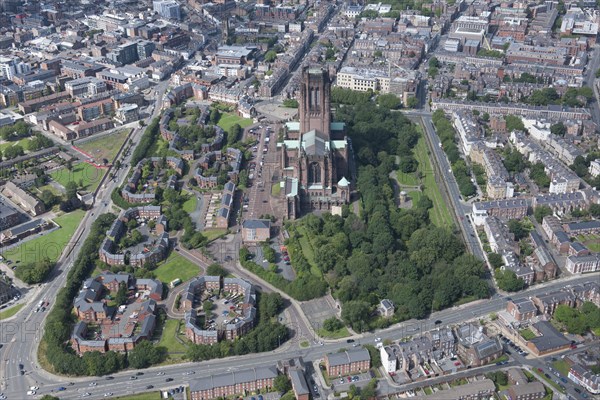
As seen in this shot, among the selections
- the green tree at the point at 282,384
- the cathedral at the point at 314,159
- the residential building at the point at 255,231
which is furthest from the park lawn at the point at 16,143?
the green tree at the point at 282,384

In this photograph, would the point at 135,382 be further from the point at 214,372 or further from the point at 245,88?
the point at 245,88

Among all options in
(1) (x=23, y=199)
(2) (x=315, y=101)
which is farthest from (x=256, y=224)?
(1) (x=23, y=199)

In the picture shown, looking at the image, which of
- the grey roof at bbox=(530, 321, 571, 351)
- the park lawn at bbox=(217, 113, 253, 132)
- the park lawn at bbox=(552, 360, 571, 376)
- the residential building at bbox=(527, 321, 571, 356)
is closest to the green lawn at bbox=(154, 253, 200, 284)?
the residential building at bbox=(527, 321, 571, 356)

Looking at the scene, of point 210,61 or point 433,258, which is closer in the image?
point 433,258

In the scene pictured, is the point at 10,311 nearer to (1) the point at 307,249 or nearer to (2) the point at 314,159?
(1) the point at 307,249

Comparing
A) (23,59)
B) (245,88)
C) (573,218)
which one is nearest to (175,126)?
(245,88)

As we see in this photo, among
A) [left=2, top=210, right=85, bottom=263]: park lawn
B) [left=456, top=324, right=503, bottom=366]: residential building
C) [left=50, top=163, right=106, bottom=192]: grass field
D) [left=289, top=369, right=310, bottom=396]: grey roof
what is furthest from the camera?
[left=50, top=163, right=106, bottom=192]: grass field

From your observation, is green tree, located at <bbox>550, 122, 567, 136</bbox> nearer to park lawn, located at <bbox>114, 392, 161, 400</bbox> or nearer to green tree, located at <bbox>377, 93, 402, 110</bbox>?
green tree, located at <bbox>377, 93, 402, 110</bbox>
